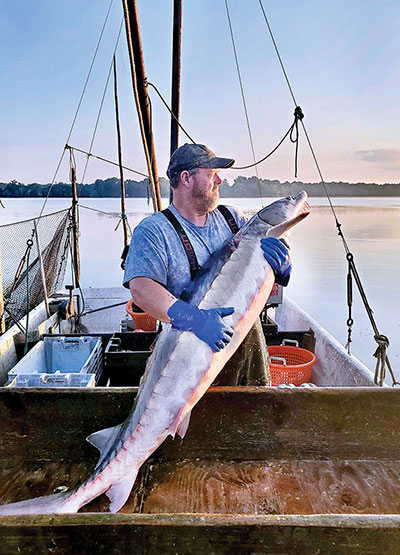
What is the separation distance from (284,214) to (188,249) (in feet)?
2.15

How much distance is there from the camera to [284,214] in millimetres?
2639

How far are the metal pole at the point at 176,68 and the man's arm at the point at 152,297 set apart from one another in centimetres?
390

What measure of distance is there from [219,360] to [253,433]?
0.52m

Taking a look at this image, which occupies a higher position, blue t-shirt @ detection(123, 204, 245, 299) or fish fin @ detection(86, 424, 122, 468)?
blue t-shirt @ detection(123, 204, 245, 299)

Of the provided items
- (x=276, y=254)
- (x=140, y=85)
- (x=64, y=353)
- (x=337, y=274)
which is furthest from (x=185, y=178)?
(x=337, y=274)

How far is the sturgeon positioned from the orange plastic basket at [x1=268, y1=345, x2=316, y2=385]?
6.46 ft

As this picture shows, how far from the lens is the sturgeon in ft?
6.37

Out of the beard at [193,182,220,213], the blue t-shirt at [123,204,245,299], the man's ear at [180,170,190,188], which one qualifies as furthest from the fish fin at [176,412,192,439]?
the man's ear at [180,170,190,188]

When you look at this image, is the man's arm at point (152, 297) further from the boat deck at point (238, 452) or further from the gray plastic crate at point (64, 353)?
the gray plastic crate at point (64, 353)

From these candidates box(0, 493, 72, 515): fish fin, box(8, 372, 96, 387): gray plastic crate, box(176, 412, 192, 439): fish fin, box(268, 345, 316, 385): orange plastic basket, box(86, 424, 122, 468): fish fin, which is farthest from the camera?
box(268, 345, 316, 385): orange plastic basket

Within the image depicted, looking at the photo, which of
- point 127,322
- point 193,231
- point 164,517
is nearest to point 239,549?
point 164,517

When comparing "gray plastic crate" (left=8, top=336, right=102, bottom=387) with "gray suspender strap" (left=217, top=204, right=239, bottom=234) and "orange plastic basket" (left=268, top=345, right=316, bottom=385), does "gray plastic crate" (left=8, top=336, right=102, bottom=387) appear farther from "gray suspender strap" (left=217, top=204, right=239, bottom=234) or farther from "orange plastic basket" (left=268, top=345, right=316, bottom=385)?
"gray suspender strap" (left=217, top=204, right=239, bottom=234)

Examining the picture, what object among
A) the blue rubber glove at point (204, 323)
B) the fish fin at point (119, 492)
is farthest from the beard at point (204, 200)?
the fish fin at point (119, 492)

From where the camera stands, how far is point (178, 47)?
17.7ft
